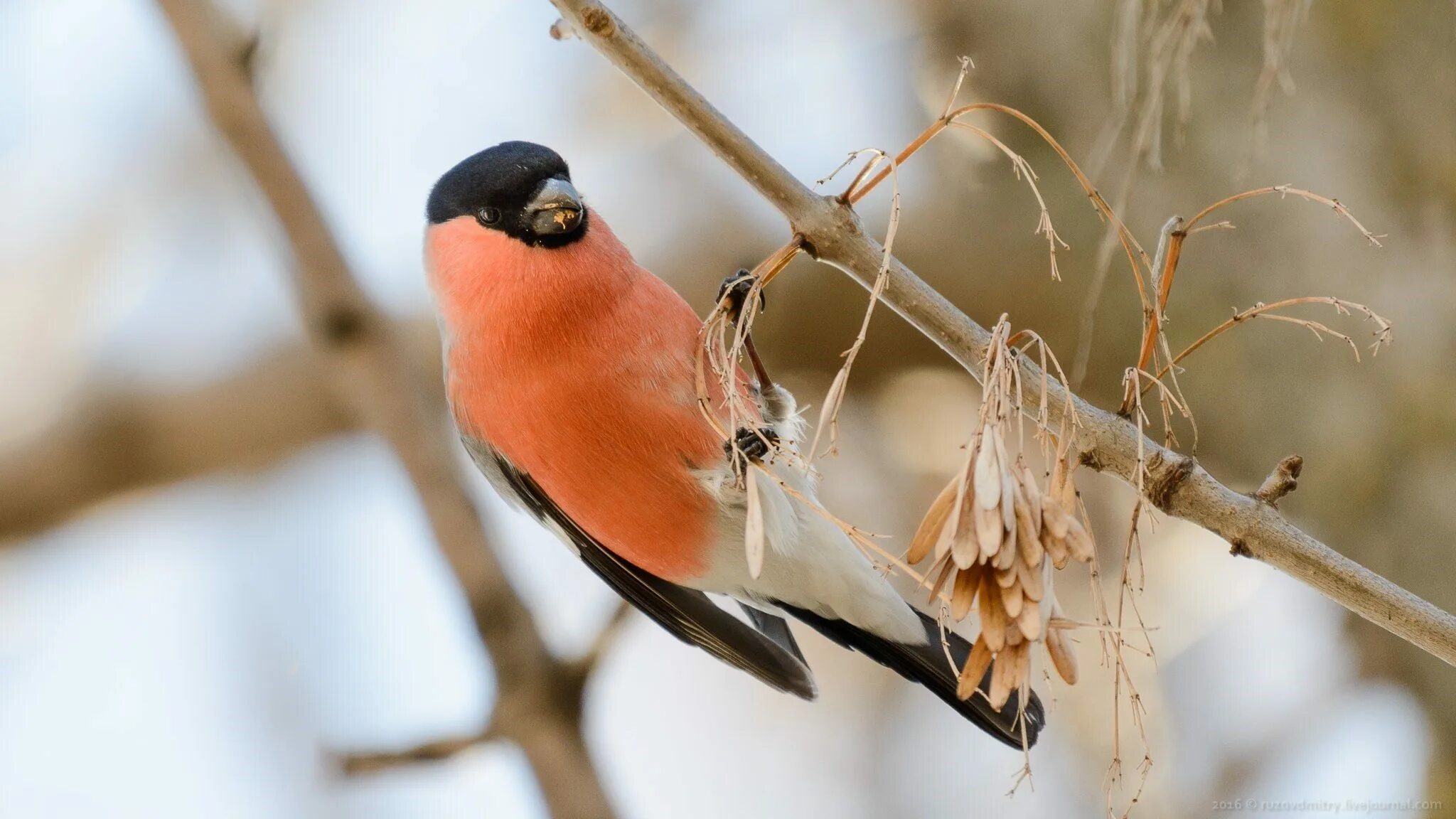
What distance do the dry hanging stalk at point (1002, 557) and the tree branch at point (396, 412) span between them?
51 cm

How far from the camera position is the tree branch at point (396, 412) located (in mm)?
1329

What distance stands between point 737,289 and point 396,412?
17.4 inches

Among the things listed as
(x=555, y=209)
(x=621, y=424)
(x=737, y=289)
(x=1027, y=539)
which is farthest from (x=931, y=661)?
(x=1027, y=539)

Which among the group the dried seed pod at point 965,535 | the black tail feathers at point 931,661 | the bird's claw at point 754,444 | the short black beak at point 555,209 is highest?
the dried seed pod at point 965,535

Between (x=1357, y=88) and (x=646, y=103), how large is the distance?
1769 mm

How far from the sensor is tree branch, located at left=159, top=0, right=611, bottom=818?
1329 mm

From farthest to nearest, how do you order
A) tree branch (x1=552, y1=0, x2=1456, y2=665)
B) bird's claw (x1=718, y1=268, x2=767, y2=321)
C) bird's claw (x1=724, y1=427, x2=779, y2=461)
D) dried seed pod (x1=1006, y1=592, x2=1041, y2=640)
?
bird's claw (x1=724, y1=427, x2=779, y2=461) < bird's claw (x1=718, y1=268, x2=767, y2=321) < tree branch (x1=552, y1=0, x2=1456, y2=665) < dried seed pod (x1=1006, y1=592, x2=1041, y2=640)

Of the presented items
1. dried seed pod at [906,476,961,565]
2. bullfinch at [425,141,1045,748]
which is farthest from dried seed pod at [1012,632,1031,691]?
bullfinch at [425,141,1045,748]

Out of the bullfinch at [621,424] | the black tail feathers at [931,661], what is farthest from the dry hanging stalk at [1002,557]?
the black tail feathers at [931,661]

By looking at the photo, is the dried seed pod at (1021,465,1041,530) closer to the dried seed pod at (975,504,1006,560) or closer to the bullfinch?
the dried seed pod at (975,504,1006,560)

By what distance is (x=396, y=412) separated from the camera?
143 centimetres

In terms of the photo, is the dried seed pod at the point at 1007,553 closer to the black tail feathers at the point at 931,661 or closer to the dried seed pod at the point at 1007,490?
the dried seed pod at the point at 1007,490

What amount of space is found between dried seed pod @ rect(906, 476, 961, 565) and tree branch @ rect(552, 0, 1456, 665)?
0.20 meters

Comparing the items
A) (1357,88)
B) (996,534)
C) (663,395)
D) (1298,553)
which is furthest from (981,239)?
(996,534)
